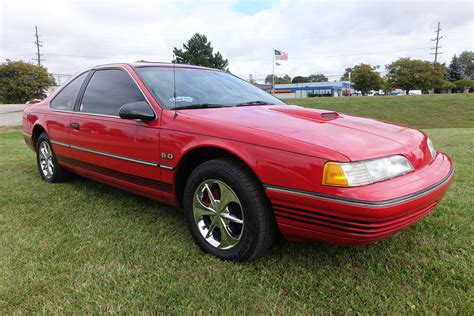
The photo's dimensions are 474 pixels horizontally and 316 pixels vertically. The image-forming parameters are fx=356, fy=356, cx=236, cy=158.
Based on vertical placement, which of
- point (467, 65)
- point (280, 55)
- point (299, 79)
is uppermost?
point (467, 65)

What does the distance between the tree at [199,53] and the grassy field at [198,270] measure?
4373 centimetres

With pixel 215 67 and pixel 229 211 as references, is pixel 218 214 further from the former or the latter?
pixel 215 67

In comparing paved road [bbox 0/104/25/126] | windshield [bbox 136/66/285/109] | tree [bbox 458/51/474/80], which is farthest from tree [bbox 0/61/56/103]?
tree [bbox 458/51/474/80]

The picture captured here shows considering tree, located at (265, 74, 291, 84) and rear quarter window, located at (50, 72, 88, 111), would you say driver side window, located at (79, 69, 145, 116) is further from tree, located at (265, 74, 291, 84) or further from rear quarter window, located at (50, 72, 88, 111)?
tree, located at (265, 74, 291, 84)

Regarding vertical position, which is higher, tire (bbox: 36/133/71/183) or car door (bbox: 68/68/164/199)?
car door (bbox: 68/68/164/199)

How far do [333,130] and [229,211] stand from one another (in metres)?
0.86

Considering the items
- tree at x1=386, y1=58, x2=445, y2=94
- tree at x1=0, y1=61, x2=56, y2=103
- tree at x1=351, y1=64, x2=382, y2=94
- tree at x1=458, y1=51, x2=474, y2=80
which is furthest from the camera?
tree at x1=458, y1=51, x2=474, y2=80

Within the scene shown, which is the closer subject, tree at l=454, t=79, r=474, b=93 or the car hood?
the car hood

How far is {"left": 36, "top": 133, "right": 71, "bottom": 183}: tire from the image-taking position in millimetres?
4250

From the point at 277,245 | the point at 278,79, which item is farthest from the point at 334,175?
the point at 278,79

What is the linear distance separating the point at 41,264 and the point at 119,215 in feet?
3.13

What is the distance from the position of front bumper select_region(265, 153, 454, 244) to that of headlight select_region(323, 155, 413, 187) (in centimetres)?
6

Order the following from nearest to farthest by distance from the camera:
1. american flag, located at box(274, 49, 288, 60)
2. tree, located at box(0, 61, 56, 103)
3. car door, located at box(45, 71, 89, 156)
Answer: car door, located at box(45, 71, 89, 156), tree, located at box(0, 61, 56, 103), american flag, located at box(274, 49, 288, 60)

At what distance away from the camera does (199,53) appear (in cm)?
4572
